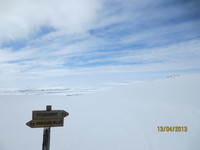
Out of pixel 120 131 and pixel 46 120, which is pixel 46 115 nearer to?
pixel 46 120

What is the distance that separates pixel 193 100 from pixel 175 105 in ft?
4.38

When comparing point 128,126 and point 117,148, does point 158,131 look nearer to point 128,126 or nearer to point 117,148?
point 128,126

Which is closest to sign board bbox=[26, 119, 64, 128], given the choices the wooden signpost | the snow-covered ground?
the wooden signpost

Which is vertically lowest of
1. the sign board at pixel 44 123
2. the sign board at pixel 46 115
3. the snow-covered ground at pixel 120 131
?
the snow-covered ground at pixel 120 131

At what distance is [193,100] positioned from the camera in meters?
7.92
